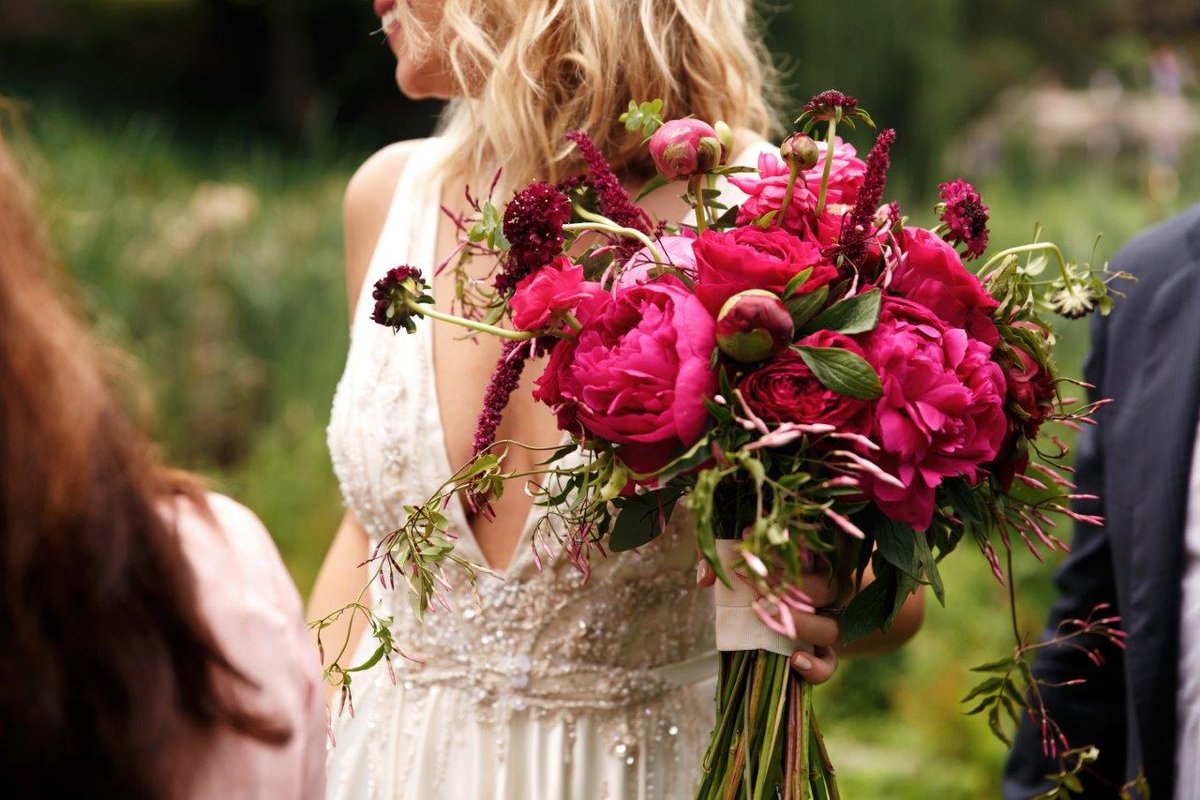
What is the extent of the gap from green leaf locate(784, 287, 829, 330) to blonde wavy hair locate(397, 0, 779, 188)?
23.9 inches

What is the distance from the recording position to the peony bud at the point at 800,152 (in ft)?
4.32

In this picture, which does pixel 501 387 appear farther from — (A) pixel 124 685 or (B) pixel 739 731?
(A) pixel 124 685

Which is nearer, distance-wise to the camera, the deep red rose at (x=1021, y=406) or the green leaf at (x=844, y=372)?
the green leaf at (x=844, y=372)

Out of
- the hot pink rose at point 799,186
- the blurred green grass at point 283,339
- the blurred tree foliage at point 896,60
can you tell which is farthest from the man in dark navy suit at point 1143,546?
Result: the blurred tree foliage at point 896,60

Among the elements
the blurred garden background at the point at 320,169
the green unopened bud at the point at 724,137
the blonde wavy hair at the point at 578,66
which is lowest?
the green unopened bud at the point at 724,137

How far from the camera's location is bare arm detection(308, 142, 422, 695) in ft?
6.51

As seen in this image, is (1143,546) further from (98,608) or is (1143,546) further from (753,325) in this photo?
(98,608)

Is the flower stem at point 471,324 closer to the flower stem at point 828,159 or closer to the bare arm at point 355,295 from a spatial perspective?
the flower stem at point 828,159

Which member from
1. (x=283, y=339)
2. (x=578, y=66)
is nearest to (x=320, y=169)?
(x=283, y=339)

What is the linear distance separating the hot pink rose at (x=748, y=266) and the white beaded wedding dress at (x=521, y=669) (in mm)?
585

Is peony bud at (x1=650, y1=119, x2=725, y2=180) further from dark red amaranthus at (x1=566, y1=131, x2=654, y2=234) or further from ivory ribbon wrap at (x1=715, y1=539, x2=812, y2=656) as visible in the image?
ivory ribbon wrap at (x1=715, y1=539, x2=812, y2=656)

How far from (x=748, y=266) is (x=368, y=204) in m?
1.05

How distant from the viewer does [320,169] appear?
6.55 m

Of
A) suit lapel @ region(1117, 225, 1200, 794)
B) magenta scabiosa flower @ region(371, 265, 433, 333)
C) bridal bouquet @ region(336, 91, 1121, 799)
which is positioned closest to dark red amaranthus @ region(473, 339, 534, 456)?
bridal bouquet @ region(336, 91, 1121, 799)
